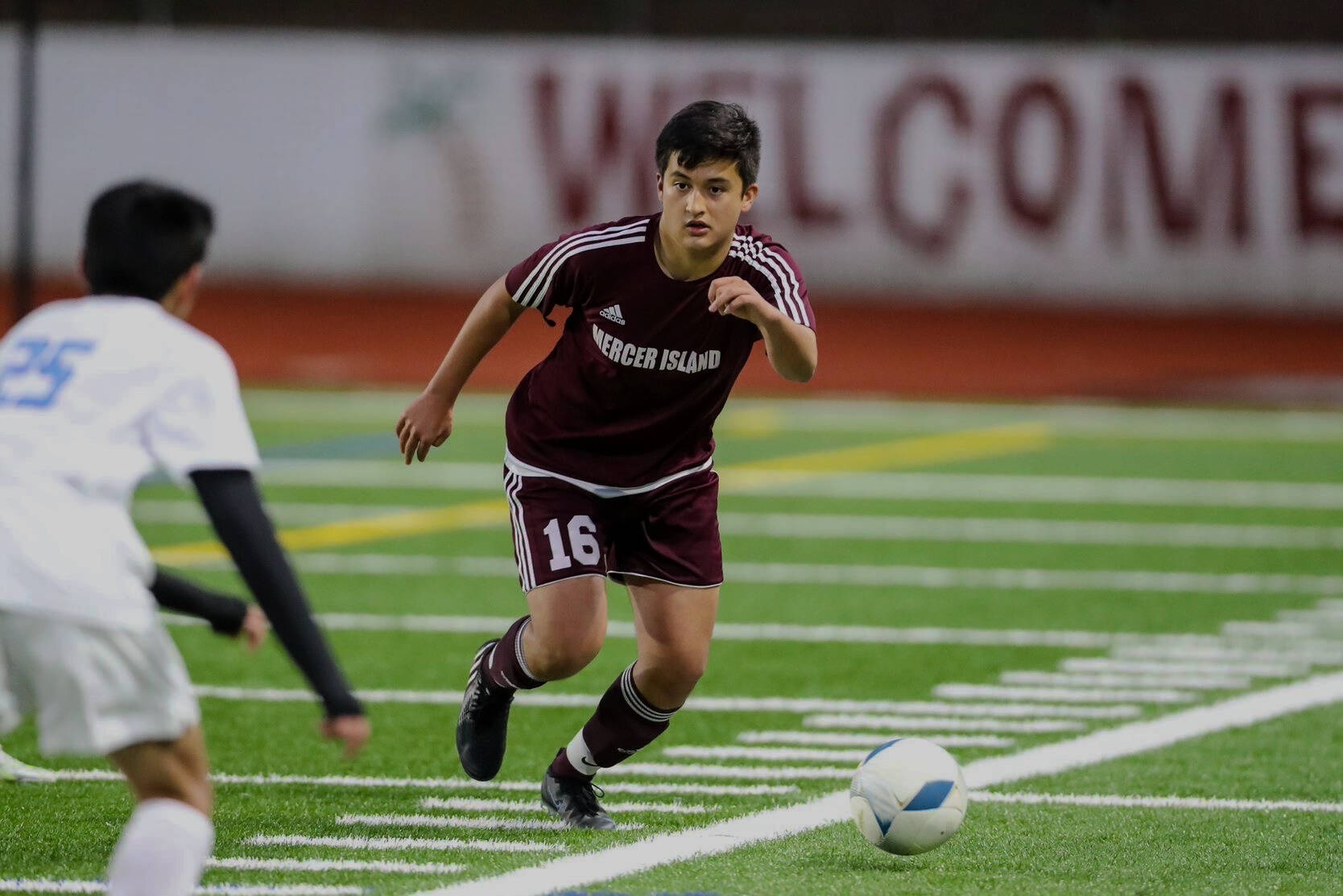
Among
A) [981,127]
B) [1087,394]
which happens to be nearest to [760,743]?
[1087,394]

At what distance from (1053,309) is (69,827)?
22359 millimetres

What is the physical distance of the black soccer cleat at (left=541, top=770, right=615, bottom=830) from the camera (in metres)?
6.13

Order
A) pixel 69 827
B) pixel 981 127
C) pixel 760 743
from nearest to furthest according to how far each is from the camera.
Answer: pixel 69 827
pixel 760 743
pixel 981 127

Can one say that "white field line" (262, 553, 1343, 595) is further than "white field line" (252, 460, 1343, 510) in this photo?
No

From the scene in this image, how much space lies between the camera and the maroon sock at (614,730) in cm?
630

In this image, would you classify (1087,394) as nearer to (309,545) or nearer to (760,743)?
(309,545)

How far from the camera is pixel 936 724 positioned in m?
7.94

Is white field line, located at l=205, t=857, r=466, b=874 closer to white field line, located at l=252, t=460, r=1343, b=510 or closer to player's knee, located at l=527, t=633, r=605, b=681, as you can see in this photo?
player's knee, located at l=527, t=633, r=605, b=681

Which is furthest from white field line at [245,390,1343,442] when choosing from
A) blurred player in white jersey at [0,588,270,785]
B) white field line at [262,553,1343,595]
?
blurred player in white jersey at [0,588,270,785]

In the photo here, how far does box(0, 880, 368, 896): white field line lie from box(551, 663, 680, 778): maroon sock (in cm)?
112

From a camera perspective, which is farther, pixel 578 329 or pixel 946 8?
pixel 946 8

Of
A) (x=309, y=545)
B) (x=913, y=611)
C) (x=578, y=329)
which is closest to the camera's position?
(x=578, y=329)

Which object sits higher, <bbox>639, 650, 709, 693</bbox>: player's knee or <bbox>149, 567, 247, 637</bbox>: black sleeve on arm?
<bbox>149, 567, 247, 637</bbox>: black sleeve on arm

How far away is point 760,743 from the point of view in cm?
760
